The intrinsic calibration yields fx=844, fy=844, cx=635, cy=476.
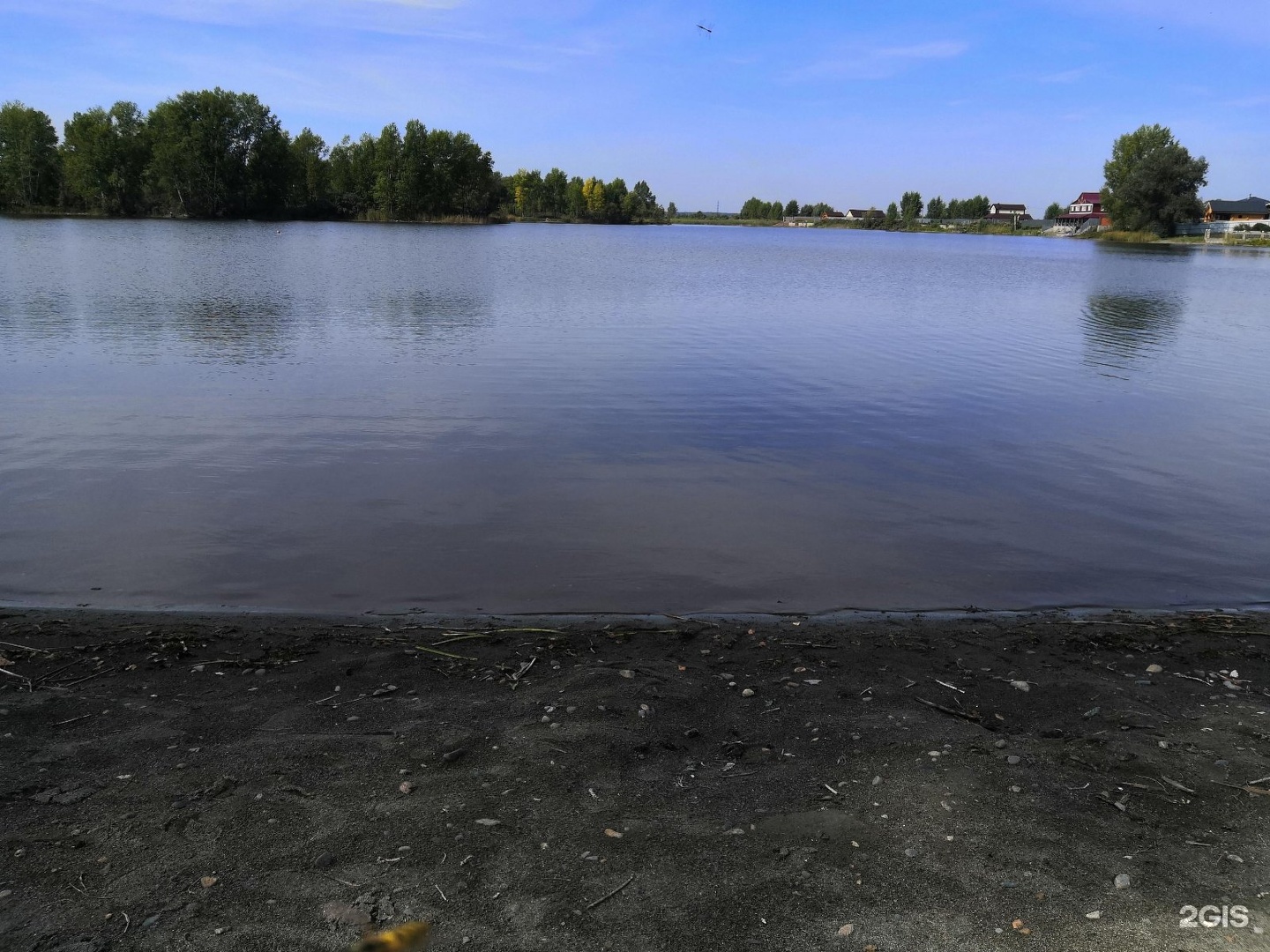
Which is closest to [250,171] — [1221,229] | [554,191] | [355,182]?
[355,182]

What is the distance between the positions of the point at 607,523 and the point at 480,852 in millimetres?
6032

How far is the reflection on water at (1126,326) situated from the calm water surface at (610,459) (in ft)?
1.00

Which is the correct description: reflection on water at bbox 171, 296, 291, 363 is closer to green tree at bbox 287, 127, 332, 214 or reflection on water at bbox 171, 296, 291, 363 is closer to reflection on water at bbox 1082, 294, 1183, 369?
reflection on water at bbox 1082, 294, 1183, 369

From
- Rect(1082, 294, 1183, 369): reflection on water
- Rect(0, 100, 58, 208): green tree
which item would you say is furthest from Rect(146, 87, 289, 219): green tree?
Rect(1082, 294, 1183, 369): reflection on water

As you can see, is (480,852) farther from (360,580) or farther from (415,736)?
(360,580)

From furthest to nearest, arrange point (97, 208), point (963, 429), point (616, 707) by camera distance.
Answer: point (97, 208) < point (963, 429) < point (616, 707)

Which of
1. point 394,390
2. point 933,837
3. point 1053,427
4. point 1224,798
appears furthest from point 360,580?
point 1053,427

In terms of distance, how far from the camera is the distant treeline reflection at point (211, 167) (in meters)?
108

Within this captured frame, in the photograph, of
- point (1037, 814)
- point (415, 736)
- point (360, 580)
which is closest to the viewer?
point (1037, 814)

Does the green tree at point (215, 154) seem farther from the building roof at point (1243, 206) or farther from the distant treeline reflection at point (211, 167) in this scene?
the building roof at point (1243, 206)

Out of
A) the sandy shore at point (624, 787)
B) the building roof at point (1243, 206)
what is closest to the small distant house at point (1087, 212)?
the building roof at point (1243, 206)

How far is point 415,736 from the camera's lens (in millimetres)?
5137

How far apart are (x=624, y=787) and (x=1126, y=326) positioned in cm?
3100

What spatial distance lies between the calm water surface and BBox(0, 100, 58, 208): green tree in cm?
10379
